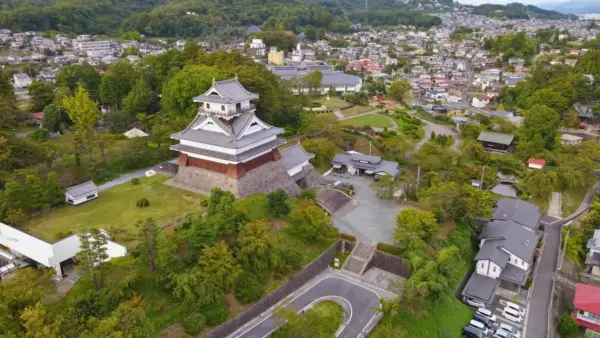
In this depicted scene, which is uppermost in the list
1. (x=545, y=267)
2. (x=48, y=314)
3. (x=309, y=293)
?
(x=48, y=314)

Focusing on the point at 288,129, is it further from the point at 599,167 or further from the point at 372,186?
the point at 599,167

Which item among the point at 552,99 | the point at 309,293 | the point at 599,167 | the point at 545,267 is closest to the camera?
→ the point at 309,293

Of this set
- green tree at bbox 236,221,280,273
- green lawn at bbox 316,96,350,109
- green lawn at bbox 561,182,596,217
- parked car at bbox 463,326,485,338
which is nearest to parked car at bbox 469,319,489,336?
parked car at bbox 463,326,485,338

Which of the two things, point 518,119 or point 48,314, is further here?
point 518,119

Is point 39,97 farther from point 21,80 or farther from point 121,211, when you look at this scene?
point 121,211

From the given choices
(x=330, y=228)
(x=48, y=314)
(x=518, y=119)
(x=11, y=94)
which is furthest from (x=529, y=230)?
(x=11, y=94)

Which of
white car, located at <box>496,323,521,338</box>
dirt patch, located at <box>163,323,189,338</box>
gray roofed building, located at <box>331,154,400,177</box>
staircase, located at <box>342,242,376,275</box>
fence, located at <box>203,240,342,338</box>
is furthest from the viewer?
gray roofed building, located at <box>331,154,400,177</box>

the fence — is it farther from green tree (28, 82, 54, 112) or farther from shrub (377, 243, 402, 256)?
green tree (28, 82, 54, 112)

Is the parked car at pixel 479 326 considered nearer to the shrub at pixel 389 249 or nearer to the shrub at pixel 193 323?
the shrub at pixel 389 249
